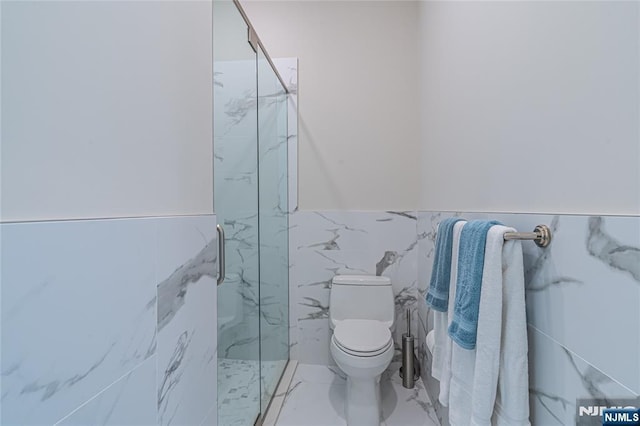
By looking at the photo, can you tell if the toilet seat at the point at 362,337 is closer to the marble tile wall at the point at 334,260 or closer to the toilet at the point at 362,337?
the toilet at the point at 362,337

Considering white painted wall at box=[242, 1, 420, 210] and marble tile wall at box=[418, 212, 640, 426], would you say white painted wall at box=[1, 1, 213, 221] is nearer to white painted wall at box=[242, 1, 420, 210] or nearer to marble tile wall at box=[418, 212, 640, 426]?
marble tile wall at box=[418, 212, 640, 426]

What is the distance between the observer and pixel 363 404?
4.99ft

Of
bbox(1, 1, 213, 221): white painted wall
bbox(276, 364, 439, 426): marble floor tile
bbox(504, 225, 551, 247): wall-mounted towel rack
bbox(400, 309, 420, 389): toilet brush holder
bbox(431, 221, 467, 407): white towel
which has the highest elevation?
bbox(1, 1, 213, 221): white painted wall

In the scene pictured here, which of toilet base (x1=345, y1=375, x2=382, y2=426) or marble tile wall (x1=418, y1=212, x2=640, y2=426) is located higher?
marble tile wall (x1=418, y1=212, x2=640, y2=426)

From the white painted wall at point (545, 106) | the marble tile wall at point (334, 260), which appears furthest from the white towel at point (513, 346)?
the marble tile wall at point (334, 260)

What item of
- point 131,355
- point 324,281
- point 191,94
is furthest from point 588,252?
point 324,281

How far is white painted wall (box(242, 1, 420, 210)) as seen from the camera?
2.16m

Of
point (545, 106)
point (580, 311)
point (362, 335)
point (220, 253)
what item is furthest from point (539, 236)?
point (362, 335)

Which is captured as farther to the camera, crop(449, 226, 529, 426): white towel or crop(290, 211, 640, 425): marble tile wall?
crop(449, 226, 529, 426): white towel

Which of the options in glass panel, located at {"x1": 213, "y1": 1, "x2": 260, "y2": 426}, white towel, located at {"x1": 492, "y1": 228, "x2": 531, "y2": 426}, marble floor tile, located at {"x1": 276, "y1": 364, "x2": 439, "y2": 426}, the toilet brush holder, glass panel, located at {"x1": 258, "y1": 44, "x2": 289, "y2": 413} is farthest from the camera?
the toilet brush holder

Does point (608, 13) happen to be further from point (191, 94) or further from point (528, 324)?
point (191, 94)

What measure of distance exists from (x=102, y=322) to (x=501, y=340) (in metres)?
0.95

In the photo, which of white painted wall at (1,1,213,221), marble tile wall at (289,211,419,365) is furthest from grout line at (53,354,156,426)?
marble tile wall at (289,211,419,365)

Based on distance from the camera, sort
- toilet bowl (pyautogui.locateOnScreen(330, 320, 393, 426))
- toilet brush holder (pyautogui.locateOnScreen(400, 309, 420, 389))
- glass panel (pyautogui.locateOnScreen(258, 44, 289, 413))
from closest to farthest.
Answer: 1. toilet bowl (pyautogui.locateOnScreen(330, 320, 393, 426))
2. glass panel (pyautogui.locateOnScreen(258, 44, 289, 413))
3. toilet brush holder (pyautogui.locateOnScreen(400, 309, 420, 389))
